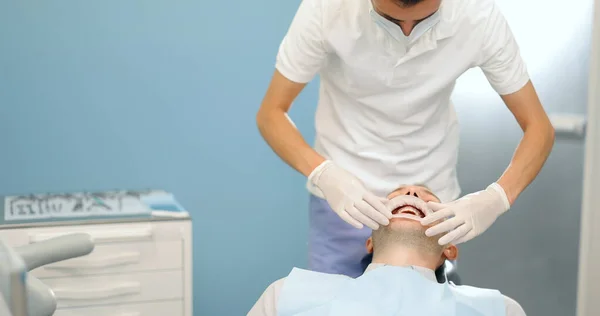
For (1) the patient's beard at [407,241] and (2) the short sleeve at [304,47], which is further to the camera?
(2) the short sleeve at [304,47]

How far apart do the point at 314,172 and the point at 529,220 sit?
1125 millimetres

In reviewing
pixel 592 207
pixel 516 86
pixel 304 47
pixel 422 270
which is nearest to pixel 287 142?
pixel 304 47

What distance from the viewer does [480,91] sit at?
309 centimetres

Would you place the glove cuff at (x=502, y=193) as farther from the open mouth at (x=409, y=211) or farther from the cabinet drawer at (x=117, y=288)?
the cabinet drawer at (x=117, y=288)

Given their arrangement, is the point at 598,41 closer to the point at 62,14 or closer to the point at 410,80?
the point at 410,80

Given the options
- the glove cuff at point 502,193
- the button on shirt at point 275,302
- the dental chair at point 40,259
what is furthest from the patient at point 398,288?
the dental chair at point 40,259

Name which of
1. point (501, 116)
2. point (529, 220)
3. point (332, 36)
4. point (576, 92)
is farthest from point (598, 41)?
point (332, 36)

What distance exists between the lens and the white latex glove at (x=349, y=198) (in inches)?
82.4

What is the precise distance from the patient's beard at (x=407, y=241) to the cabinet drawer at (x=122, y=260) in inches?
33.7

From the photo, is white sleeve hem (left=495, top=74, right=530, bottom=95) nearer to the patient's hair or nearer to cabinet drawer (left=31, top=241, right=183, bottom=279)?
the patient's hair

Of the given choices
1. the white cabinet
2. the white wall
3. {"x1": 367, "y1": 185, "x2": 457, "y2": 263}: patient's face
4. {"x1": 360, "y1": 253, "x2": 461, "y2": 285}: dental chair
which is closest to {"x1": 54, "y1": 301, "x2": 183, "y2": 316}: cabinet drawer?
the white cabinet

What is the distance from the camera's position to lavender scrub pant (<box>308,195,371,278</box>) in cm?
237

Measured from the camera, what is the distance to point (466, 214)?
6.93 ft

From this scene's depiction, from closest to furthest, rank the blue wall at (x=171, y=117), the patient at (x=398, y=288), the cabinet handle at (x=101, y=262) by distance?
the patient at (x=398, y=288), the cabinet handle at (x=101, y=262), the blue wall at (x=171, y=117)
